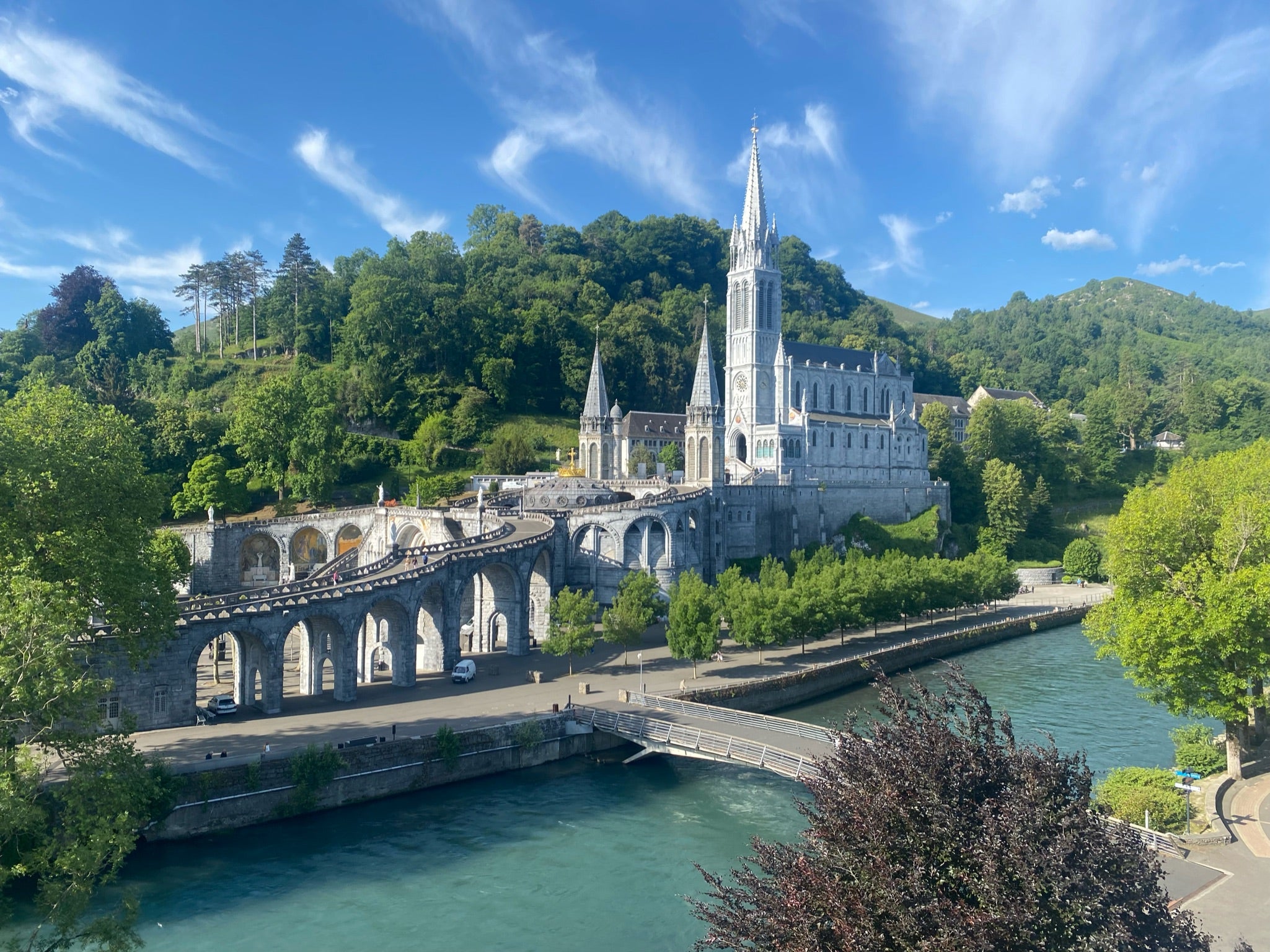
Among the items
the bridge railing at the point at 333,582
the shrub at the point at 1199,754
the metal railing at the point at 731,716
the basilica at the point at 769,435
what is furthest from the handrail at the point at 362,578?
the shrub at the point at 1199,754

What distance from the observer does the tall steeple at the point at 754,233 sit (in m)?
92.9

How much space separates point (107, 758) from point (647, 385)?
91.5 meters

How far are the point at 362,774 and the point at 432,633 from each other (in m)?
14.6

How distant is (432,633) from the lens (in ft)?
150

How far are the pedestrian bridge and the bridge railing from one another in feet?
41.8

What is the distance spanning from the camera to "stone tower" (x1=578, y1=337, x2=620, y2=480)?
267ft

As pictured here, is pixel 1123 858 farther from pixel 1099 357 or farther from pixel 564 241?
pixel 1099 357

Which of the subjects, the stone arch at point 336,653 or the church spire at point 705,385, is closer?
the stone arch at point 336,653

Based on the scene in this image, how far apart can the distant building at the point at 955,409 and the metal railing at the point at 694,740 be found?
272 ft

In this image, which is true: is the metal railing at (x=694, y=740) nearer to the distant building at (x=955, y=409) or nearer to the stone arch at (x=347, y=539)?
the stone arch at (x=347, y=539)

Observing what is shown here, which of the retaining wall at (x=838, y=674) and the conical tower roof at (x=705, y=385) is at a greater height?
the conical tower roof at (x=705, y=385)

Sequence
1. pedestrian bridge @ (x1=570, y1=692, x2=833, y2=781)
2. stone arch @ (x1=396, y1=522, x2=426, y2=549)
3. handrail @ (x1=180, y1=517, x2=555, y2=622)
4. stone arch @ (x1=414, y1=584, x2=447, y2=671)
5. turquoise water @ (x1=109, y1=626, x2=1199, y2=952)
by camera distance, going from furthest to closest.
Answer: stone arch @ (x1=396, y1=522, x2=426, y2=549) → stone arch @ (x1=414, y1=584, x2=447, y2=671) → handrail @ (x1=180, y1=517, x2=555, y2=622) → pedestrian bridge @ (x1=570, y1=692, x2=833, y2=781) → turquoise water @ (x1=109, y1=626, x2=1199, y2=952)

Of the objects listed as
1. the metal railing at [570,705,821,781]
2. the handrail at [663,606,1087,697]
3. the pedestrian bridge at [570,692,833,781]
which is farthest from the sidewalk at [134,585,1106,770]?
the metal railing at [570,705,821,781]

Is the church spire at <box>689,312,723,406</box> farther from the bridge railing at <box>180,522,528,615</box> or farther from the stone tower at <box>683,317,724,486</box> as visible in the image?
the bridge railing at <box>180,522,528,615</box>
